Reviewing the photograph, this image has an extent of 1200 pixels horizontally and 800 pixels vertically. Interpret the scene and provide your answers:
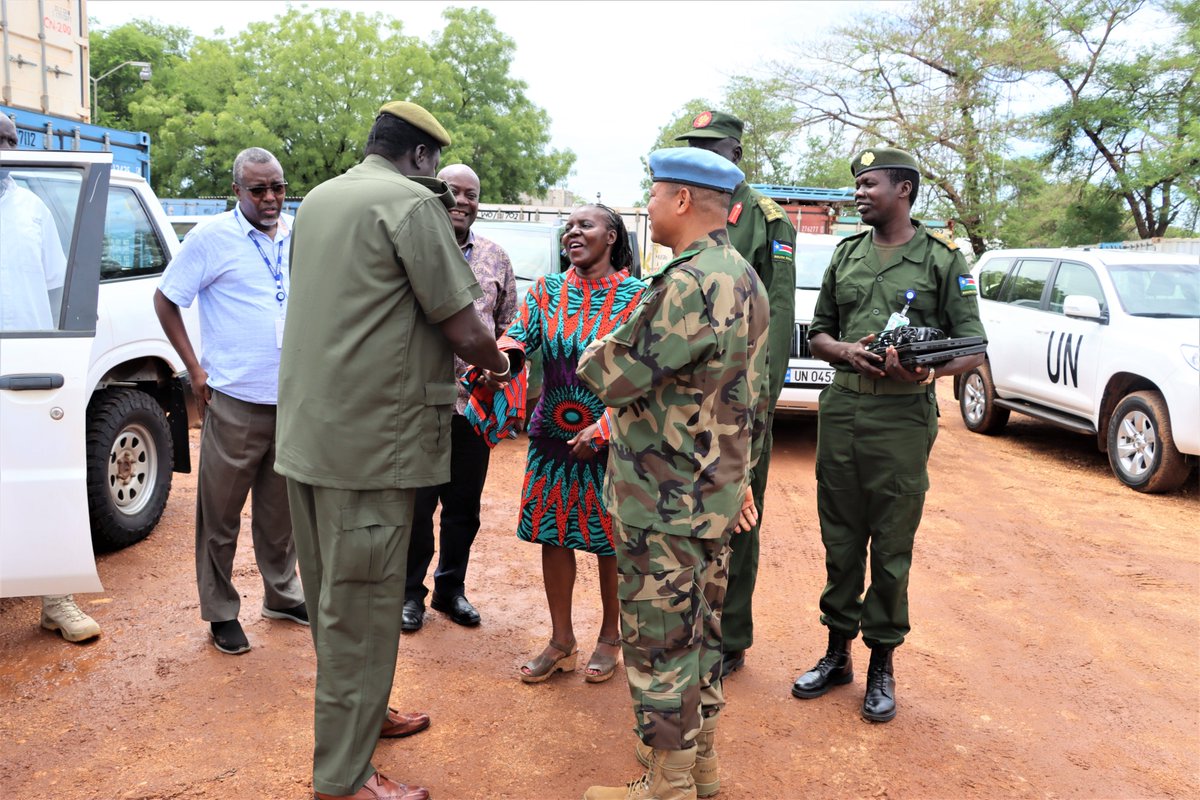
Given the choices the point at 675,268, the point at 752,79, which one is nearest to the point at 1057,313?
the point at 675,268

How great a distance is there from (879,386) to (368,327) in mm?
1956

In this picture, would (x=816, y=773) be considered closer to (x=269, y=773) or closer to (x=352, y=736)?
(x=352, y=736)

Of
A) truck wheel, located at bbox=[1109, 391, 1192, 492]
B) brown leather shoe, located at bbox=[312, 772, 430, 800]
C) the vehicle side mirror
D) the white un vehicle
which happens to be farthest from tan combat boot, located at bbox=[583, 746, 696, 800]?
the vehicle side mirror

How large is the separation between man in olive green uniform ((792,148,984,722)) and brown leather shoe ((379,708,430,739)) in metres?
1.49

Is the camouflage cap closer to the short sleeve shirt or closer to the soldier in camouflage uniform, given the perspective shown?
the soldier in camouflage uniform

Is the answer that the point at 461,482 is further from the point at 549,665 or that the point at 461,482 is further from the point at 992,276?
the point at 992,276

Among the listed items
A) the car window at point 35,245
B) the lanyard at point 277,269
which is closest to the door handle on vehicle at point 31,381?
the car window at point 35,245

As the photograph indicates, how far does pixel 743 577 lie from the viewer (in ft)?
12.4

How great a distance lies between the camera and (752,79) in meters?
22.5

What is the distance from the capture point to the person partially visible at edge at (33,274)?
3660mm

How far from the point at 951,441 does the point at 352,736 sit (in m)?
8.09

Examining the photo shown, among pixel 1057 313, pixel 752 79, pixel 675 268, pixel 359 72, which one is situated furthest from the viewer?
pixel 359 72

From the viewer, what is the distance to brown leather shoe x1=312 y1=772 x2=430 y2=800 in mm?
2811

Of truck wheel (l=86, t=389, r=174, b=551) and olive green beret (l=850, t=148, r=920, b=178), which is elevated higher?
olive green beret (l=850, t=148, r=920, b=178)
